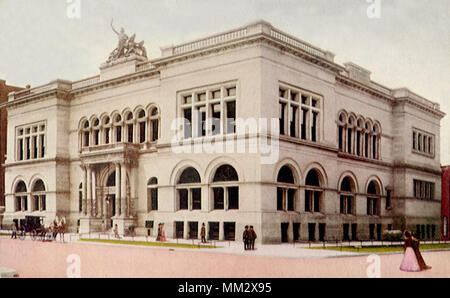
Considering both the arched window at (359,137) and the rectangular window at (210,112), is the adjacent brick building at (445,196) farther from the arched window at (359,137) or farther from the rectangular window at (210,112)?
the rectangular window at (210,112)

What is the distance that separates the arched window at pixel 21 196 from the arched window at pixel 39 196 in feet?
3.83

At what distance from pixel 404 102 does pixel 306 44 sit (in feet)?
52.8

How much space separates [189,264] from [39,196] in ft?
114

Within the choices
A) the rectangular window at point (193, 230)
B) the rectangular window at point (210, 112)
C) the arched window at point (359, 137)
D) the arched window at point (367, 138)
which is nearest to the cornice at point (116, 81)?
the rectangular window at point (210, 112)

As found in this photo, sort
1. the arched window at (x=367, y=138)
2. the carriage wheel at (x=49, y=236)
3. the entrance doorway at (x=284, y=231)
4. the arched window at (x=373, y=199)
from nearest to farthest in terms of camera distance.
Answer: the entrance doorway at (x=284, y=231)
the carriage wheel at (x=49, y=236)
the arched window at (x=373, y=199)
the arched window at (x=367, y=138)

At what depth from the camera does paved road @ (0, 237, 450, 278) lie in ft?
66.8

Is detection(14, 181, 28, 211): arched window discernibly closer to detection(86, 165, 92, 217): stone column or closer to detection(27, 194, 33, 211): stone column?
detection(27, 194, 33, 211): stone column

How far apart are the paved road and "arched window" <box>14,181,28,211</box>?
26.5 metres

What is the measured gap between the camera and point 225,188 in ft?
126

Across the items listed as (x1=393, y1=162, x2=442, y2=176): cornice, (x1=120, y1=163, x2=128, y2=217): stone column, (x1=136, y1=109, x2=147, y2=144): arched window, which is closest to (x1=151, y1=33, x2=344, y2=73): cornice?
(x1=136, y1=109, x2=147, y2=144): arched window

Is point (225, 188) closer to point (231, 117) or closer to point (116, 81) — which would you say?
point (231, 117)

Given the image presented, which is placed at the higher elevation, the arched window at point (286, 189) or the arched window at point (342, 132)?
the arched window at point (342, 132)

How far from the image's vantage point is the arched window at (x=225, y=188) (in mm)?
38062

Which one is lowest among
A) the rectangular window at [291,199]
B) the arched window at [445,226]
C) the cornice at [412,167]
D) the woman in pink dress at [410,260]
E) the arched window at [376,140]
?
the arched window at [445,226]
